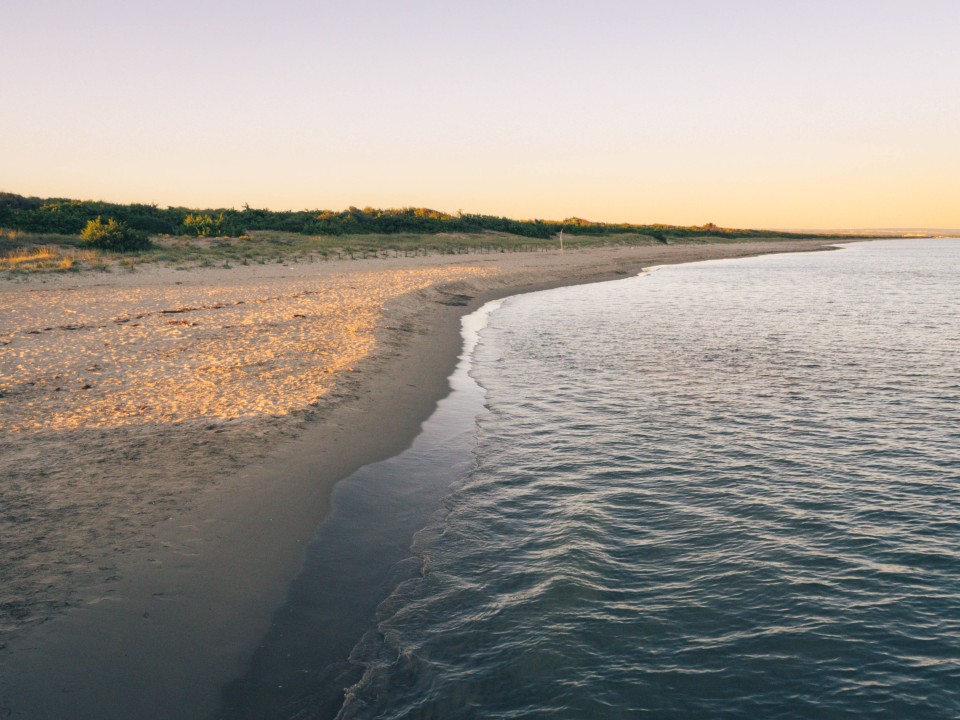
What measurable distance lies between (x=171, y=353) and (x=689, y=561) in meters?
13.6

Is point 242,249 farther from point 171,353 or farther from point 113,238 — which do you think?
point 171,353

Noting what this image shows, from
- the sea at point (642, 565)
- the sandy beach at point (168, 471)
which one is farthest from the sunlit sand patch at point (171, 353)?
the sea at point (642, 565)

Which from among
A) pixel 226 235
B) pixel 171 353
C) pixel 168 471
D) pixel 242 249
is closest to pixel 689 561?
pixel 168 471

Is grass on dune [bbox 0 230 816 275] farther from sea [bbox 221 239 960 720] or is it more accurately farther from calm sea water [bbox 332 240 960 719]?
sea [bbox 221 239 960 720]

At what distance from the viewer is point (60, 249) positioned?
149 ft

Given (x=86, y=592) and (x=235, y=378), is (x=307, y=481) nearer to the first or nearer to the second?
(x=86, y=592)

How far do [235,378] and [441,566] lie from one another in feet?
27.5

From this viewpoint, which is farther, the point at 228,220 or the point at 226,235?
the point at 228,220

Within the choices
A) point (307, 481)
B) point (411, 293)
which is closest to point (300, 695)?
point (307, 481)

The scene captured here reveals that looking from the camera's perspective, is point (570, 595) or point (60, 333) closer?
point (570, 595)

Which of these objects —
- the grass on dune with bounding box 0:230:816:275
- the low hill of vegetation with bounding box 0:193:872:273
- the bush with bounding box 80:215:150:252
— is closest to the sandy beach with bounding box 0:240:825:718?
the grass on dune with bounding box 0:230:816:275

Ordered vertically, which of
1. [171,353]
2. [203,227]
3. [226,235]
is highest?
[203,227]

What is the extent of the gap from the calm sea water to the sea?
0.03m

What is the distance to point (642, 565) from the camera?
7.41 metres
